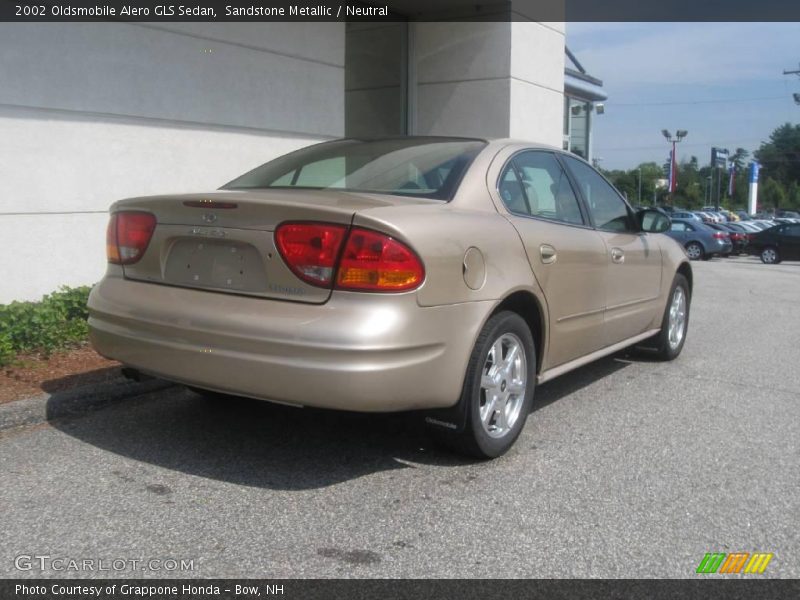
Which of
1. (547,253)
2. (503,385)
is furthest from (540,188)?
(503,385)

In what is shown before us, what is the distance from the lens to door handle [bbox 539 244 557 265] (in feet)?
14.6

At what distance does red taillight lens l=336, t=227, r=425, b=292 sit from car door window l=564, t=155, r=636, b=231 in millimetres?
2263

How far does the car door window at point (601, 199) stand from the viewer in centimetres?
543

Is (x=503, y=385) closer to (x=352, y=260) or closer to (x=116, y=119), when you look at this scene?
(x=352, y=260)

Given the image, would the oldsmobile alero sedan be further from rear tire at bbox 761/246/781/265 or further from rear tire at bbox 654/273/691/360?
rear tire at bbox 761/246/781/265

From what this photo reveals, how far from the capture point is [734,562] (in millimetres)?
3133

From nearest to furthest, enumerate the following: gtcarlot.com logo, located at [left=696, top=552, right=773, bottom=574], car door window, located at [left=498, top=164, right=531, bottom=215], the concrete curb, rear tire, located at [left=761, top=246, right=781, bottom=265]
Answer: gtcarlot.com logo, located at [left=696, top=552, right=773, bottom=574] → car door window, located at [left=498, top=164, right=531, bottom=215] → the concrete curb → rear tire, located at [left=761, top=246, right=781, bottom=265]

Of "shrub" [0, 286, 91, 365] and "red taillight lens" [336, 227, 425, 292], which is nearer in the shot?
"red taillight lens" [336, 227, 425, 292]

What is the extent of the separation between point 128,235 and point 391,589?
222 centimetres

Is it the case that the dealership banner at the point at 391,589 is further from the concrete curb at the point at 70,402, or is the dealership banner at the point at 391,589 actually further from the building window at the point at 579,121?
the building window at the point at 579,121

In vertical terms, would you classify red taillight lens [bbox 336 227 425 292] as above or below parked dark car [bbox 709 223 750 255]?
above

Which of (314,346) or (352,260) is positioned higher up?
(352,260)

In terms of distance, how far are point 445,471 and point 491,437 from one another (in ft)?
0.94

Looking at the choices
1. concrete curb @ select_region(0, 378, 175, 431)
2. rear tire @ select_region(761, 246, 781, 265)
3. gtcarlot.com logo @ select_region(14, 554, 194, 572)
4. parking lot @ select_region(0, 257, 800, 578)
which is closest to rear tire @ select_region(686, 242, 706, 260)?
rear tire @ select_region(761, 246, 781, 265)
